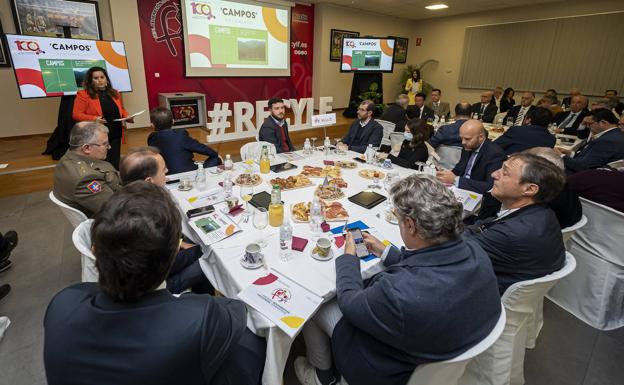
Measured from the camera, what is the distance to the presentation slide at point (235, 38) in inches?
273

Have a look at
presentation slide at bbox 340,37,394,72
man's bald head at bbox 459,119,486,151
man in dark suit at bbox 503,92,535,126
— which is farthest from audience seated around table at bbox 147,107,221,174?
presentation slide at bbox 340,37,394,72

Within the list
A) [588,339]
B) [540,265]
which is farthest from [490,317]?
[588,339]

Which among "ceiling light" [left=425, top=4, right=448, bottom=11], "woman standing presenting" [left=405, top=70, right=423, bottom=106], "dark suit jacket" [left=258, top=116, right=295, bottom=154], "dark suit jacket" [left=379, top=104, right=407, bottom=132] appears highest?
"ceiling light" [left=425, top=4, right=448, bottom=11]

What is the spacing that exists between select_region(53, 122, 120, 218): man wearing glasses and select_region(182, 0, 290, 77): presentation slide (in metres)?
5.70

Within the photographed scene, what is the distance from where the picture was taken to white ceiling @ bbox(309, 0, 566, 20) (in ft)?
25.7

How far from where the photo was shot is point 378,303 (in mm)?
1086

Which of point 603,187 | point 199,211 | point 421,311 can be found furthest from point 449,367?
point 603,187

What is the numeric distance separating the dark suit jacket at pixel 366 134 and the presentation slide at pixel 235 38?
4833 millimetres

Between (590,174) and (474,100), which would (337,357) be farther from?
(474,100)

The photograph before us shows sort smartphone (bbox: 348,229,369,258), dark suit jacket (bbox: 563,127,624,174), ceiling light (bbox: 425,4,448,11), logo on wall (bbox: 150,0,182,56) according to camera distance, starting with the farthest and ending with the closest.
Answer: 1. ceiling light (bbox: 425,4,448,11)
2. logo on wall (bbox: 150,0,182,56)
3. dark suit jacket (bbox: 563,127,624,174)
4. smartphone (bbox: 348,229,369,258)

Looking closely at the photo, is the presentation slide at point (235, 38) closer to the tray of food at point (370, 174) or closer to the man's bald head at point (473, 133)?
the tray of food at point (370, 174)

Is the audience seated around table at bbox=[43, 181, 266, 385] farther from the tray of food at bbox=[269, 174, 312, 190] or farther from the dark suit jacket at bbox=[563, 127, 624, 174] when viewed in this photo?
the dark suit jacket at bbox=[563, 127, 624, 174]

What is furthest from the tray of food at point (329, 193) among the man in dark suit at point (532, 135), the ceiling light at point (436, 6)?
the ceiling light at point (436, 6)

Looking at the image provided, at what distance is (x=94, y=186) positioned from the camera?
2025 millimetres
